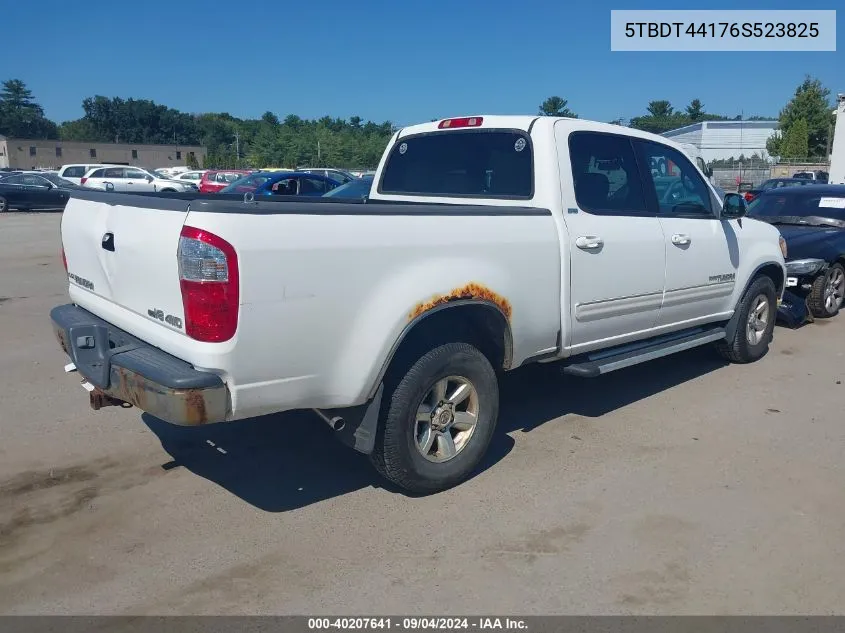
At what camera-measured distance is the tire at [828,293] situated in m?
8.76

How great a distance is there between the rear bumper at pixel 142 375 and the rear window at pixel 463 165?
2.41 metres

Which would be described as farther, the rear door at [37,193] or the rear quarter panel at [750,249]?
the rear door at [37,193]

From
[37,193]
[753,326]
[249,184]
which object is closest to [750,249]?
[753,326]

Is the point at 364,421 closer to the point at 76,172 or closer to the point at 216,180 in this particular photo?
the point at 216,180

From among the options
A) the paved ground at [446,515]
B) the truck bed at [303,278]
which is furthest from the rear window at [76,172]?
the truck bed at [303,278]

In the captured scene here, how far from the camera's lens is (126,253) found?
3.53m

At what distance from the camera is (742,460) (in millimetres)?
4566

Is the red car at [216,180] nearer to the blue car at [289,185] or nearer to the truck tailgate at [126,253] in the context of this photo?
the blue car at [289,185]

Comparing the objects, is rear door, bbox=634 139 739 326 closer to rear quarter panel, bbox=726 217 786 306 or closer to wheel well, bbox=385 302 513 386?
rear quarter panel, bbox=726 217 786 306

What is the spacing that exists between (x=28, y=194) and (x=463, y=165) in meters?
26.5

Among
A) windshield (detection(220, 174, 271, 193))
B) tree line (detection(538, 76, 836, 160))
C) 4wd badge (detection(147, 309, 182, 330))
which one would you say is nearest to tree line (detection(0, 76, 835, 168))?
tree line (detection(538, 76, 836, 160))

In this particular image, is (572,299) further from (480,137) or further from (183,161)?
(183,161)

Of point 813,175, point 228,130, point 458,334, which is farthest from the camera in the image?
point 228,130

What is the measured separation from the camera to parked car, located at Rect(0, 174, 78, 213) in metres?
26.6
